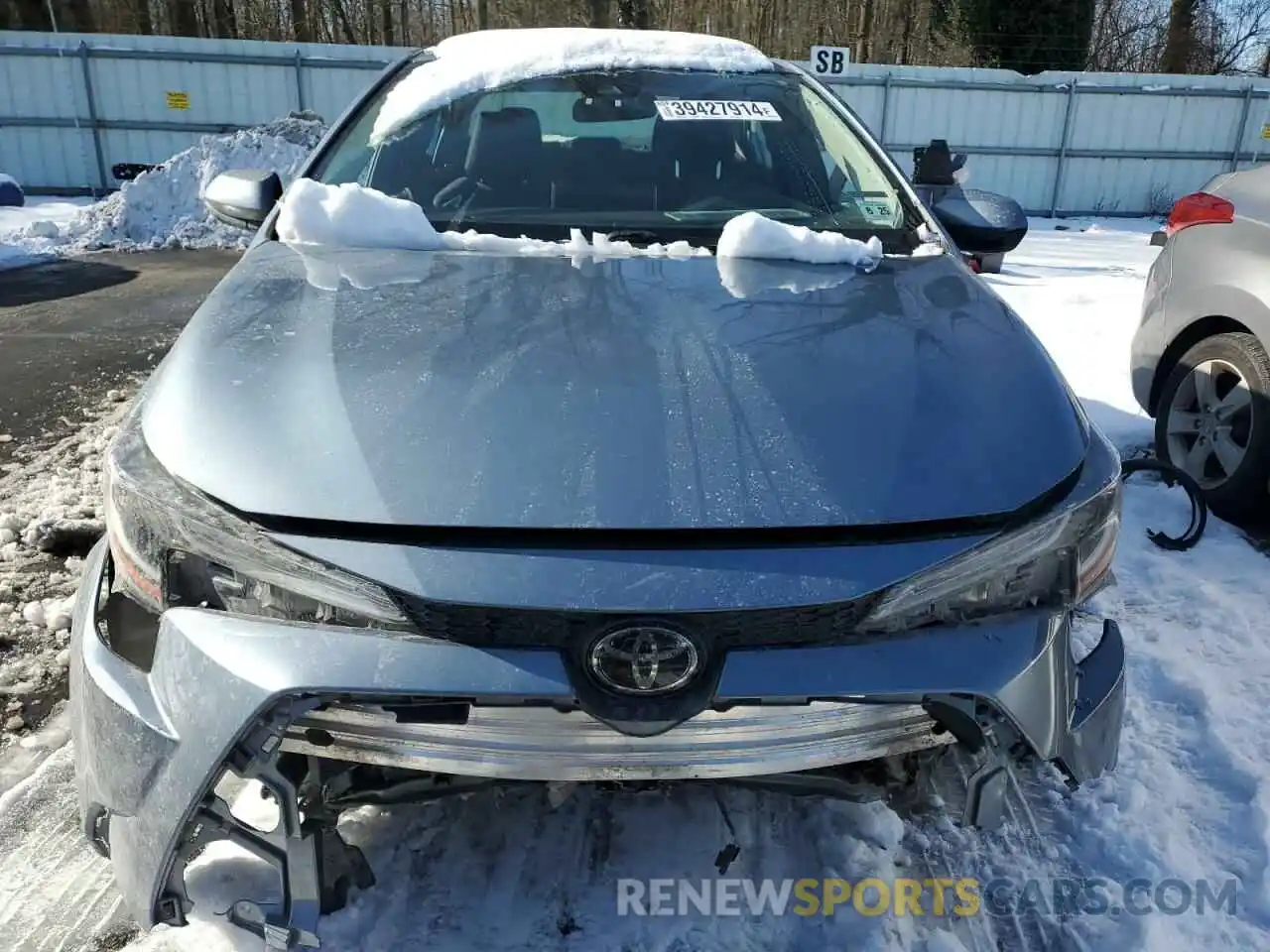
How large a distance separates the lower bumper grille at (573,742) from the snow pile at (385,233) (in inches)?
50.1

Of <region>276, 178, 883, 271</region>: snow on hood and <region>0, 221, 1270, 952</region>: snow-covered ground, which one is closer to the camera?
<region>0, 221, 1270, 952</region>: snow-covered ground

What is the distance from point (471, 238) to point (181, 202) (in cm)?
996

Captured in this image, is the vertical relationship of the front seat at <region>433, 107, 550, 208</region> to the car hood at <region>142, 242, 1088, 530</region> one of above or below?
above

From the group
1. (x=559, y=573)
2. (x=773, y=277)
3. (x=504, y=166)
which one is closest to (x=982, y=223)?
(x=773, y=277)

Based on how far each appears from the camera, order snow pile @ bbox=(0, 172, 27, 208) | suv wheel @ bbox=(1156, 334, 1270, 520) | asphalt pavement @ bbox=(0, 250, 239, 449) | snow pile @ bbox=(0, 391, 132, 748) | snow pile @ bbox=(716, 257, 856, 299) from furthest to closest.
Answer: snow pile @ bbox=(0, 172, 27, 208), asphalt pavement @ bbox=(0, 250, 239, 449), suv wheel @ bbox=(1156, 334, 1270, 520), snow pile @ bbox=(0, 391, 132, 748), snow pile @ bbox=(716, 257, 856, 299)

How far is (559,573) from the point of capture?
1381mm

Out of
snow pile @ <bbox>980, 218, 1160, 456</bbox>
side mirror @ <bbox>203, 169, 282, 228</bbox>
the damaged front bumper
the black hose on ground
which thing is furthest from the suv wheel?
side mirror @ <bbox>203, 169, 282, 228</bbox>

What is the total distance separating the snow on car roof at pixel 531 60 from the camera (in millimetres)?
2973

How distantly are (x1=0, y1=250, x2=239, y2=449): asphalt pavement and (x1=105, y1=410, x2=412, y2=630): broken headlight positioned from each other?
124 inches

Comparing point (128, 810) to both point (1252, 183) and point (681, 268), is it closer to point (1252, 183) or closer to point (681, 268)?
point (681, 268)

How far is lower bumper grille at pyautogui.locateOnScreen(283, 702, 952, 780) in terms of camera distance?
1452mm

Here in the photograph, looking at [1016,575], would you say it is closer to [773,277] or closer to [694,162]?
[773,277]

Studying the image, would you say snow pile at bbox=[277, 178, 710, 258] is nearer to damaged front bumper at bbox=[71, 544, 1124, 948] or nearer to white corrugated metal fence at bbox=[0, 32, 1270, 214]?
damaged front bumper at bbox=[71, 544, 1124, 948]

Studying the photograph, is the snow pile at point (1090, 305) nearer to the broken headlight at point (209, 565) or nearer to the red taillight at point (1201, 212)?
the red taillight at point (1201, 212)
